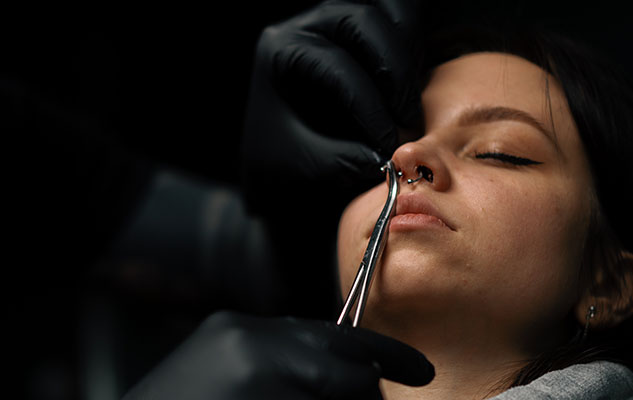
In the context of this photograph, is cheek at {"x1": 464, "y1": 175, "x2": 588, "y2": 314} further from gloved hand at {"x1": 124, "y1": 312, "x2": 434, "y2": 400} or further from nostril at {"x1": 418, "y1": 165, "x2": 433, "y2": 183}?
gloved hand at {"x1": 124, "y1": 312, "x2": 434, "y2": 400}

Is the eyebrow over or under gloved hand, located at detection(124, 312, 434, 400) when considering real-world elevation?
over

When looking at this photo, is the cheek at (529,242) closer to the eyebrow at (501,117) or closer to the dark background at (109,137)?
the eyebrow at (501,117)

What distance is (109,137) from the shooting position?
1803mm

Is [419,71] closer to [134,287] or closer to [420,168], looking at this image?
[420,168]

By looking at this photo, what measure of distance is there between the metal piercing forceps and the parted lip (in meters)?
0.01

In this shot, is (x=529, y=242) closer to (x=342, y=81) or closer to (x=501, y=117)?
(x=501, y=117)

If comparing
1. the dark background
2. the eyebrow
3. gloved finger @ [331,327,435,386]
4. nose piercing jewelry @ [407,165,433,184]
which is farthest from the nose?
the dark background

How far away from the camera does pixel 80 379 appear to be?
218 cm

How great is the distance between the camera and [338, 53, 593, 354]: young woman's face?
826 millimetres

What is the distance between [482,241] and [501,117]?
0.23 metres

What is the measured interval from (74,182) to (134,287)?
363 mm

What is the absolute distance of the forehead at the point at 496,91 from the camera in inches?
37.7

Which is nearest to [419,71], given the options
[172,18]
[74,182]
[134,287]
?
[74,182]

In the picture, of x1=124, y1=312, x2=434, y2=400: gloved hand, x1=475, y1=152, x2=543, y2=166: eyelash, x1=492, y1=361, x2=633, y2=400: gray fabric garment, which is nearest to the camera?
x1=124, y1=312, x2=434, y2=400: gloved hand
